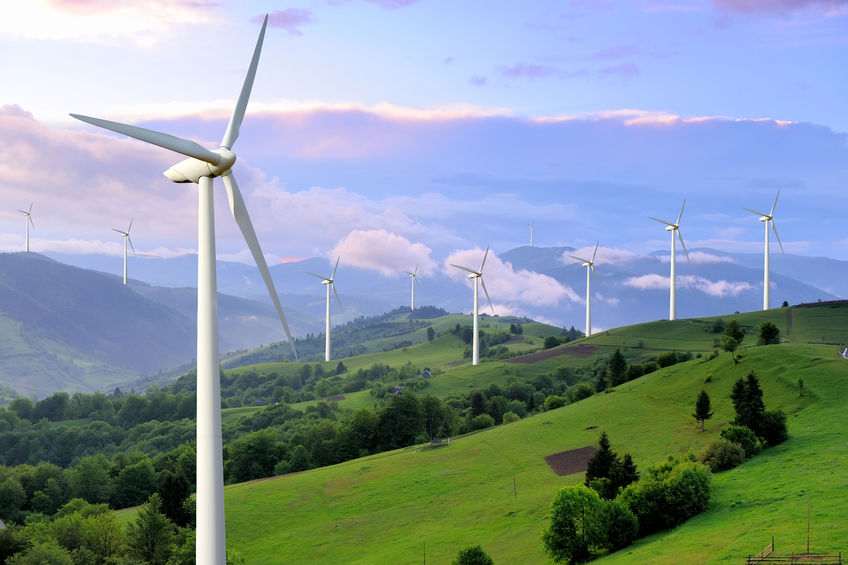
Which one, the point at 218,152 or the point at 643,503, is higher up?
the point at 218,152

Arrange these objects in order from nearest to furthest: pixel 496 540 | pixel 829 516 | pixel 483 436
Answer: pixel 829 516
pixel 496 540
pixel 483 436

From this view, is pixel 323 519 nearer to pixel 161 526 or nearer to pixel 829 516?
pixel 161 526

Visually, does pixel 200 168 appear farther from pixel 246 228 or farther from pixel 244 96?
pixel 244 96

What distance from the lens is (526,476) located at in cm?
10938

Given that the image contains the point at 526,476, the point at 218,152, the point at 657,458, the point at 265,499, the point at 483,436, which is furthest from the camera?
the point at 483,436

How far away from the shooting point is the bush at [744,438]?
8969cm

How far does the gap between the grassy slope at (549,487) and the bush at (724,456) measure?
2.26m

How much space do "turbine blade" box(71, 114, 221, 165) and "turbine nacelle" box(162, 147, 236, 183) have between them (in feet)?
0.89

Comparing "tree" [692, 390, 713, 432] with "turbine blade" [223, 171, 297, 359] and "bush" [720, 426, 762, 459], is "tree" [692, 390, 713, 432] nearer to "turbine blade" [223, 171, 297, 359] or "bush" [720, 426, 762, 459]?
"bush" [720, 426, 762, 459]

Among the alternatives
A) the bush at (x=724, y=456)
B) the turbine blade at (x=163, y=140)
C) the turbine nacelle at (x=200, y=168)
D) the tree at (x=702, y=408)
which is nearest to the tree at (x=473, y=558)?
the bush at (x=724, y=456)

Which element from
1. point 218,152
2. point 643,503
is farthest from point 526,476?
point 218,152

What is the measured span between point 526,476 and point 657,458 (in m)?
20.0

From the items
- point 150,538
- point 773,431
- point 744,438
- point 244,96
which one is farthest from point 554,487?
point 244,96

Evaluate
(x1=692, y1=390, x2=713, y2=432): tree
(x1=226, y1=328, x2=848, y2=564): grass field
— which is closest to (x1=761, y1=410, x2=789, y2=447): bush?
(x1=226, y1=328, x2=848, y2=564): grass field
